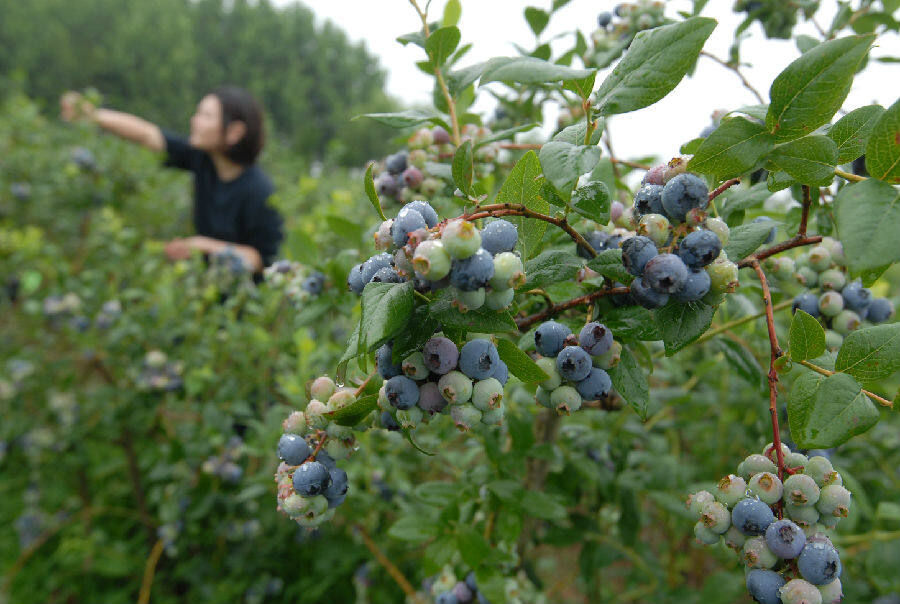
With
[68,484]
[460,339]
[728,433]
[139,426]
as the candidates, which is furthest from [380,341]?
[68,484]

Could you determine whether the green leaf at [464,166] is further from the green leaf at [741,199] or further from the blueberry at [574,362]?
the green leaf at [741,199]

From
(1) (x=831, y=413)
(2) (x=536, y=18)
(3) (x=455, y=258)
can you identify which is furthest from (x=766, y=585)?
(2) (x=536, y=18)

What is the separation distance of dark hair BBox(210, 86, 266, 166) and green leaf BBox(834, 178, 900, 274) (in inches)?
161

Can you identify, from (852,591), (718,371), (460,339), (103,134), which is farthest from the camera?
(103,134)

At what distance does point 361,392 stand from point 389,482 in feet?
5.34

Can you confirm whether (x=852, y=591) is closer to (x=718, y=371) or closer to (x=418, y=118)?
(x=718, y=371)

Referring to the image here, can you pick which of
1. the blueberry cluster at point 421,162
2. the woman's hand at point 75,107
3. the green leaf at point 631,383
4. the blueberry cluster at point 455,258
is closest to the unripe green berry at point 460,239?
the blueberry cluster at point 455,258

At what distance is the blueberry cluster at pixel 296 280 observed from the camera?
1.37 m

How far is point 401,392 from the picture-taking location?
0.65 metres

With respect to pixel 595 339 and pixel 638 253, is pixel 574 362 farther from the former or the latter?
pixel 638 253

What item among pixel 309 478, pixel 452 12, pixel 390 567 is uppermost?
pixel 452 12

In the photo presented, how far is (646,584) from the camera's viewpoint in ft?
7.70

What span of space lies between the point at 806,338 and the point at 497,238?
1.39 feet

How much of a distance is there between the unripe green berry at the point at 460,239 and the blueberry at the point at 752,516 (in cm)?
45
